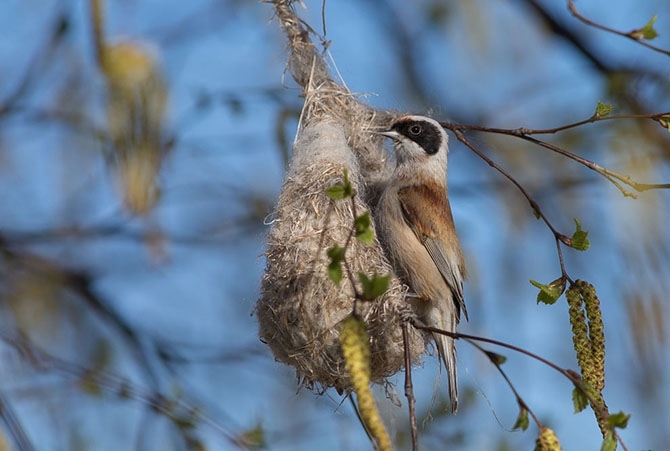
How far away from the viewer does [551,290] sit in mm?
2518

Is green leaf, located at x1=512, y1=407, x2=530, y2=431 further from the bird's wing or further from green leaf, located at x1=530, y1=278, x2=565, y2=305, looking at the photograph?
the bird's wing

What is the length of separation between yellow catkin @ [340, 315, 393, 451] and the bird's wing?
169 cm

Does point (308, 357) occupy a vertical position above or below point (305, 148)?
below

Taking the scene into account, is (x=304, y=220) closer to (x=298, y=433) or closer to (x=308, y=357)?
(x=308, y=357)

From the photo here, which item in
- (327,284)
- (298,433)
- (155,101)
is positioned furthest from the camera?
(298,433)

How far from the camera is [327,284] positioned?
312 cm

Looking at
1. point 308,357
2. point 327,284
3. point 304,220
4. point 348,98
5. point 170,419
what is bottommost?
point 170,419

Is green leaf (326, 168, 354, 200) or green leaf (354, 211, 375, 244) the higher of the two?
green leaf (326, 168, 354, 200)

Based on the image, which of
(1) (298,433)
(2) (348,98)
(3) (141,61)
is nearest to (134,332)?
(1) (298,433)

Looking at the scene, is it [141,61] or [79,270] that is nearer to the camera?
[141,61]

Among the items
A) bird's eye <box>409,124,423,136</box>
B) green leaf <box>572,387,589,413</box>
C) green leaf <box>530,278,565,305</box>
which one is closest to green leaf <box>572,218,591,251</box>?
green leaf <box>530,278,565,305</box>

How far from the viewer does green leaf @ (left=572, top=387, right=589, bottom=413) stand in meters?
2.10

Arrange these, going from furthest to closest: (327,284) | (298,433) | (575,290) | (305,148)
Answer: (298,433) < (305,148) < (327,284) < (575,290)

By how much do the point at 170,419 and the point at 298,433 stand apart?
1.41m
